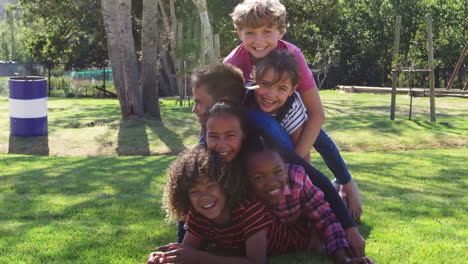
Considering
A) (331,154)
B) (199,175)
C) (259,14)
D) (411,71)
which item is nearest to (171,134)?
(411,71)

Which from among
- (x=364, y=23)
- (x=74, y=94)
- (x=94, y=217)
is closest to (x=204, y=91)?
(x=94, y=217)

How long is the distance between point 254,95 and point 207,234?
3.35 feet

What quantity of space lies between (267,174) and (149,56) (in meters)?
11.0

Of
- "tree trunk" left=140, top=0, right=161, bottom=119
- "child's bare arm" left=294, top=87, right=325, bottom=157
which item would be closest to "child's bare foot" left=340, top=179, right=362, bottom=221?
"child's bare arm" left=294, top=87, right=325, bottom=157

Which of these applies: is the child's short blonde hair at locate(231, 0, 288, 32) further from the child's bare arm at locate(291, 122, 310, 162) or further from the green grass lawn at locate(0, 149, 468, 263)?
the green grass lawn at locate(0, 149, 468, 263)

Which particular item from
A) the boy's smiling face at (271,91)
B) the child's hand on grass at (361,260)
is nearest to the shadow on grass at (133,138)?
the boy's smiling face at (271,91)

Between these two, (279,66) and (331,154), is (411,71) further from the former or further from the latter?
(279,66)

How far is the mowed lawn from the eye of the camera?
3.87 m

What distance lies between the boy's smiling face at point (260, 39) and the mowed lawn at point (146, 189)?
4.81 feet

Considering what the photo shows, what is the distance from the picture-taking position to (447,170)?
8.03 meters

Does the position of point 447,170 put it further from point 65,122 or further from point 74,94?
point 74,94

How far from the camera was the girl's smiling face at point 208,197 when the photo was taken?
3.24 meters

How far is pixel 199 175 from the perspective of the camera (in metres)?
3.22

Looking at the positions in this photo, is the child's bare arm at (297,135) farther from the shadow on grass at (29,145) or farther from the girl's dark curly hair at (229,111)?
the shadow on grass at (29,145)
